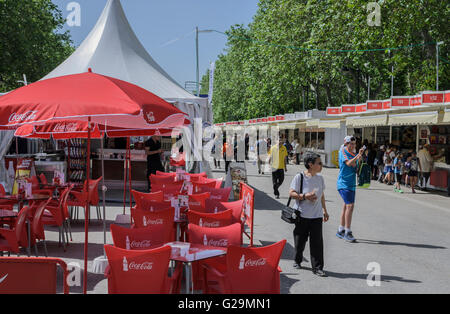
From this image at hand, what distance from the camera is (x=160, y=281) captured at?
160 inches

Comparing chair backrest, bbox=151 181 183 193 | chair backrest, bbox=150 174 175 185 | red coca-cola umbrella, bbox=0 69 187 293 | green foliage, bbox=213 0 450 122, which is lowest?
chair backrest, bbox=151 181 183 193

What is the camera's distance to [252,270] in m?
4.19

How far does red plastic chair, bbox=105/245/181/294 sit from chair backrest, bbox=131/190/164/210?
3.28 meters

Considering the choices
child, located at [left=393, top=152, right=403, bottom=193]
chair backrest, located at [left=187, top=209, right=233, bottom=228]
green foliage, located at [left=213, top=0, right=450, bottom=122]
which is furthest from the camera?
green foliage, located at [left=213, top=0, right=450, bottom=122]

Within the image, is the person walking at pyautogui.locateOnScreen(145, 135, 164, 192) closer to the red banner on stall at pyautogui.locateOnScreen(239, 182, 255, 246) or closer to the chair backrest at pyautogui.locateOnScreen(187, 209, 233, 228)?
the red banner on stall at pyautogui.locateOnScreen(239, 182, 255, 246)

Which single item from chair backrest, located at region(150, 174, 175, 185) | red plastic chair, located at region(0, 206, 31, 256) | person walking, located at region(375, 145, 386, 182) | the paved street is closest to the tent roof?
chair backrest, located at region(150, 174, 175, 185)

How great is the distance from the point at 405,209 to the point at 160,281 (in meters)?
11.0

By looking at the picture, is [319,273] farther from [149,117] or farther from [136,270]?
[136,270]

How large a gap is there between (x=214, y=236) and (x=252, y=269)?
3.91 feet

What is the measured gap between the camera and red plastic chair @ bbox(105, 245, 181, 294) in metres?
3.98

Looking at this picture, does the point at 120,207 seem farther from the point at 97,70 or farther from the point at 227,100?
the point at 227,100

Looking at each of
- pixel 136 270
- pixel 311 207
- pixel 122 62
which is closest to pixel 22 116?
pixel 136 270

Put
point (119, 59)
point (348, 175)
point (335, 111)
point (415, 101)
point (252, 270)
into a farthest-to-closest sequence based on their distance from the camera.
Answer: point (335, 111) < point (415, 101) < point (119, 59) < point (348, 175) < point (252, 270)
